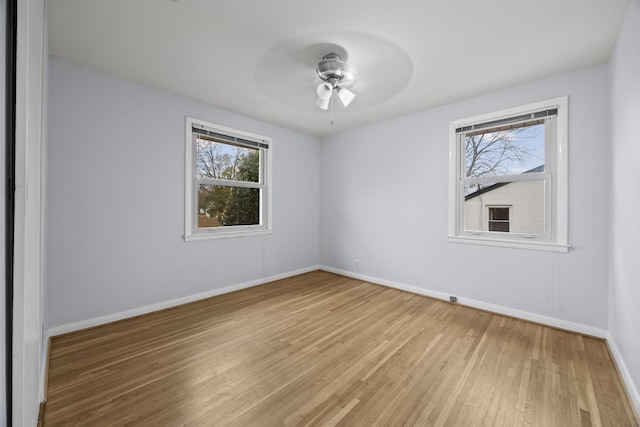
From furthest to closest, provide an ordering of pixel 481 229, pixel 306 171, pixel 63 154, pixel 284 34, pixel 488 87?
pixel 306 171 < pixel 481 229 < pixel 488 87 < pixel 63 154 < pixel 284 34

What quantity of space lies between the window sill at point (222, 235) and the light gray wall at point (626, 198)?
383 cm

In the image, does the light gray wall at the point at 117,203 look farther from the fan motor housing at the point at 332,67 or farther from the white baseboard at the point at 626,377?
the white baseboard at the point at 626,377

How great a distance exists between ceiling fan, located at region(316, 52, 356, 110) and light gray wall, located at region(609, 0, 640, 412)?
1.90 metres

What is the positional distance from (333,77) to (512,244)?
261 centimetres

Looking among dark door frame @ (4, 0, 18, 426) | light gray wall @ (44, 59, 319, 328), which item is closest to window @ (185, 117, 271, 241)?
light gray wall @ (44, 59, 319, 328)

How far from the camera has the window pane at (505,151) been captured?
302cm

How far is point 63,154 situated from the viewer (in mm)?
2572

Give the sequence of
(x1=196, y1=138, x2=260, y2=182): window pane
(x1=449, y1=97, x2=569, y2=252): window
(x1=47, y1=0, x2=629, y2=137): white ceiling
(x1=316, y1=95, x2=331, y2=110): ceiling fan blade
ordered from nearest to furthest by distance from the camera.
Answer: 1. (x1=47, y1=0, x2=629, y2=137): white ceiling
2. (x1=316, y1=95, x2=331, y2=110): ceiling fan blade
3. (x1=449, y1=97, x2=569, y2=252): window
4. (x1=196, y1=138, x2=260, y2=182): window pane

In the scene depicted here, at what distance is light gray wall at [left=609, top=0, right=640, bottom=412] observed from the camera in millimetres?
1730

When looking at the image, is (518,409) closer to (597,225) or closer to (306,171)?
(597,225)

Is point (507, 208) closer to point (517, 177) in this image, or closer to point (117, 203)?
point (517, 177)

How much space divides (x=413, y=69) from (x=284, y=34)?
1.29 m

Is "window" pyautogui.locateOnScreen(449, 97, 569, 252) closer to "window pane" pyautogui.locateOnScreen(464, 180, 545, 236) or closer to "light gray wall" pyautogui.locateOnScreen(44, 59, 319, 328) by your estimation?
"window pane" pyautogui.locateOnScreen(464, 180, 545, 236)

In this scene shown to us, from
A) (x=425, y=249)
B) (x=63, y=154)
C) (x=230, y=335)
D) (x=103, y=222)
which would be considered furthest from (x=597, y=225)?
(x=63, y=154)
